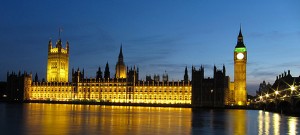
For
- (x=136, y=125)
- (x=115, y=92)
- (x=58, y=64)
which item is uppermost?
(x=58, y=64)

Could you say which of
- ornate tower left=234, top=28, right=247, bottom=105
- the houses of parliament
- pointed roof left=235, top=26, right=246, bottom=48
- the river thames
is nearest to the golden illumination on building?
the houses of parliament

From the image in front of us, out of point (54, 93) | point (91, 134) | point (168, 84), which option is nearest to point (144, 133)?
point (91, 134)

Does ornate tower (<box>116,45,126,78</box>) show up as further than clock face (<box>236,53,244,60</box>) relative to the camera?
Yes

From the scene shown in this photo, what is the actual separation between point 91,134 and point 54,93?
12841cm

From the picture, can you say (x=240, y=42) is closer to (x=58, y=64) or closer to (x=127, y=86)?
(x=127, y=86)

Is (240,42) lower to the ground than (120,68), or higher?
higher

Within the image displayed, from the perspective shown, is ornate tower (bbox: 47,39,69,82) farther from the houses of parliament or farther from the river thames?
the river thames

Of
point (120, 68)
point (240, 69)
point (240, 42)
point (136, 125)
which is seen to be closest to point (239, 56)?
point (240, 69)

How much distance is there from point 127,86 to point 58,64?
4147 cm

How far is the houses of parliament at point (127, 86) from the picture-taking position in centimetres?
12769

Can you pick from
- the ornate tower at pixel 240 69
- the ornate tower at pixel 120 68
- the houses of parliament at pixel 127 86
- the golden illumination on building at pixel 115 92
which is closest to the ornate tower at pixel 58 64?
the houses of parliament at pixel 127 86

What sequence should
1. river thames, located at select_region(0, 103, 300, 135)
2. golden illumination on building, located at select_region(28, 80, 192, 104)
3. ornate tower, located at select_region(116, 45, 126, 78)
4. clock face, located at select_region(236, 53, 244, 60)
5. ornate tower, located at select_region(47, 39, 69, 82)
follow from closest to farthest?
river thames, located at select_region(0, 103, 300, 135), golden illumination on building, located at select_region(28, 80, 192, 104), clock face, located at select_region(236, 53, 244, 60), ornate tower, located at select_region(116, 45, 126, 78), ornate tower, located at select_region(47, 39, 69, 82)

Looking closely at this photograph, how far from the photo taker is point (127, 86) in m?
143

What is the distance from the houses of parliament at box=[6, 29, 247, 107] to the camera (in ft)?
419
